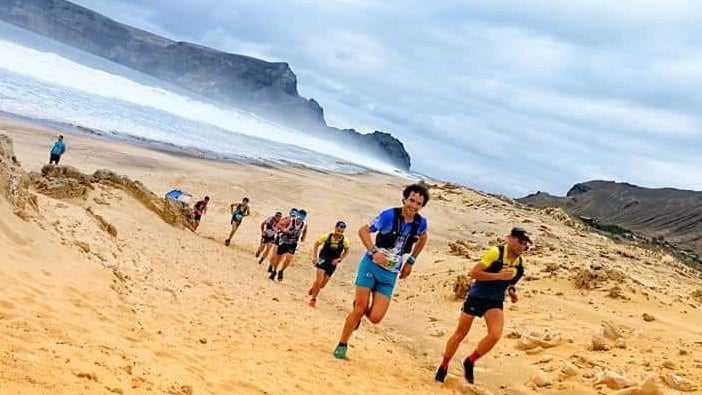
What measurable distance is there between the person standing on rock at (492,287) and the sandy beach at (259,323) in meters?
0.53

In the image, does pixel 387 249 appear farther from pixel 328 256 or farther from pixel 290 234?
pixel 290 234

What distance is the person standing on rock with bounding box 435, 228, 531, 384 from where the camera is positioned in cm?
702

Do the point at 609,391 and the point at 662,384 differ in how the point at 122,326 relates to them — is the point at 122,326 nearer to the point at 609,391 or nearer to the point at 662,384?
the point at 609,391

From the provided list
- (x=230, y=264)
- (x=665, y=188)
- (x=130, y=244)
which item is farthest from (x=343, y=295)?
(x=665, y=188)

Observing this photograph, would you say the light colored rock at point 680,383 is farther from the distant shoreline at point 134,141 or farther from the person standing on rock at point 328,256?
the distant shoreline at point 134,141

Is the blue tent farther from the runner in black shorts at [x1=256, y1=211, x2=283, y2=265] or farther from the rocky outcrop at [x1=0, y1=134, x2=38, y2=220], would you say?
the rocky outcrop at [x1=0, y1=134, x2=38, y2=220]

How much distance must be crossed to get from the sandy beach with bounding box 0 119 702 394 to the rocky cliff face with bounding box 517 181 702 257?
33.7 m

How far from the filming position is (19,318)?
5.08 metres

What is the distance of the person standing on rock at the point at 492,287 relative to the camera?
7023 mm

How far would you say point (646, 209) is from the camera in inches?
2625

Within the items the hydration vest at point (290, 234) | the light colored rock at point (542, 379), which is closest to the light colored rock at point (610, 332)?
the light colored rock at point (542, 379)

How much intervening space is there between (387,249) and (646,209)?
66887 millimetres

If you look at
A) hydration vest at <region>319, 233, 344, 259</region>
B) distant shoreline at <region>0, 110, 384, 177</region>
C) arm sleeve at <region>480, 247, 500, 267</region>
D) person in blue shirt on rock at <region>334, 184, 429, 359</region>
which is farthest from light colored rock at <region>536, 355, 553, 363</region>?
distant shoreline at <region>0, 110, 384, 177</region>

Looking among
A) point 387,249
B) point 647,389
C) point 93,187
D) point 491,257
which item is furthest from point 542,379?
point 93,187
